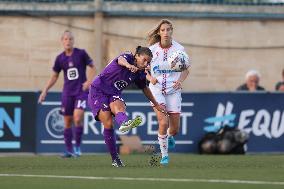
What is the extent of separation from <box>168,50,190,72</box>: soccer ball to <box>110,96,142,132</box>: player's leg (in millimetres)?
1483

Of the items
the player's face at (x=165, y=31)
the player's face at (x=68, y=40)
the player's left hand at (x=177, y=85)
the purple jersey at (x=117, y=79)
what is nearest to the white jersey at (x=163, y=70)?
the player's left hand at (x=177, y=85)

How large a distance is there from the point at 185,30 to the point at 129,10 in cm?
145

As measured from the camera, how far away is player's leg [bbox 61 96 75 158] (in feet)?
66.3

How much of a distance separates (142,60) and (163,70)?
174 centimetres

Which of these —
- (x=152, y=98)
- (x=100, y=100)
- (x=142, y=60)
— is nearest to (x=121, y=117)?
(x=100, y=100)

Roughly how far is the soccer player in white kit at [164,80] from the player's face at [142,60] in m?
1.26

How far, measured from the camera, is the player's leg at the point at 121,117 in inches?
584

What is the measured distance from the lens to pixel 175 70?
16859 millimetres

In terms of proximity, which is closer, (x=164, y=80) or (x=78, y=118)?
(x=164, y=80)

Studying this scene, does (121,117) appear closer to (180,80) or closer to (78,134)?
(180,80)

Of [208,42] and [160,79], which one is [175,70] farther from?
[208,42]

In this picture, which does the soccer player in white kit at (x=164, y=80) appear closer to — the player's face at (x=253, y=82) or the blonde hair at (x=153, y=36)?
the blonde hair at (x=153, y=36)

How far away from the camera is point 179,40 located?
2672 centimetres

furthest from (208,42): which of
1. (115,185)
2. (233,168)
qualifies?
(115,185)
